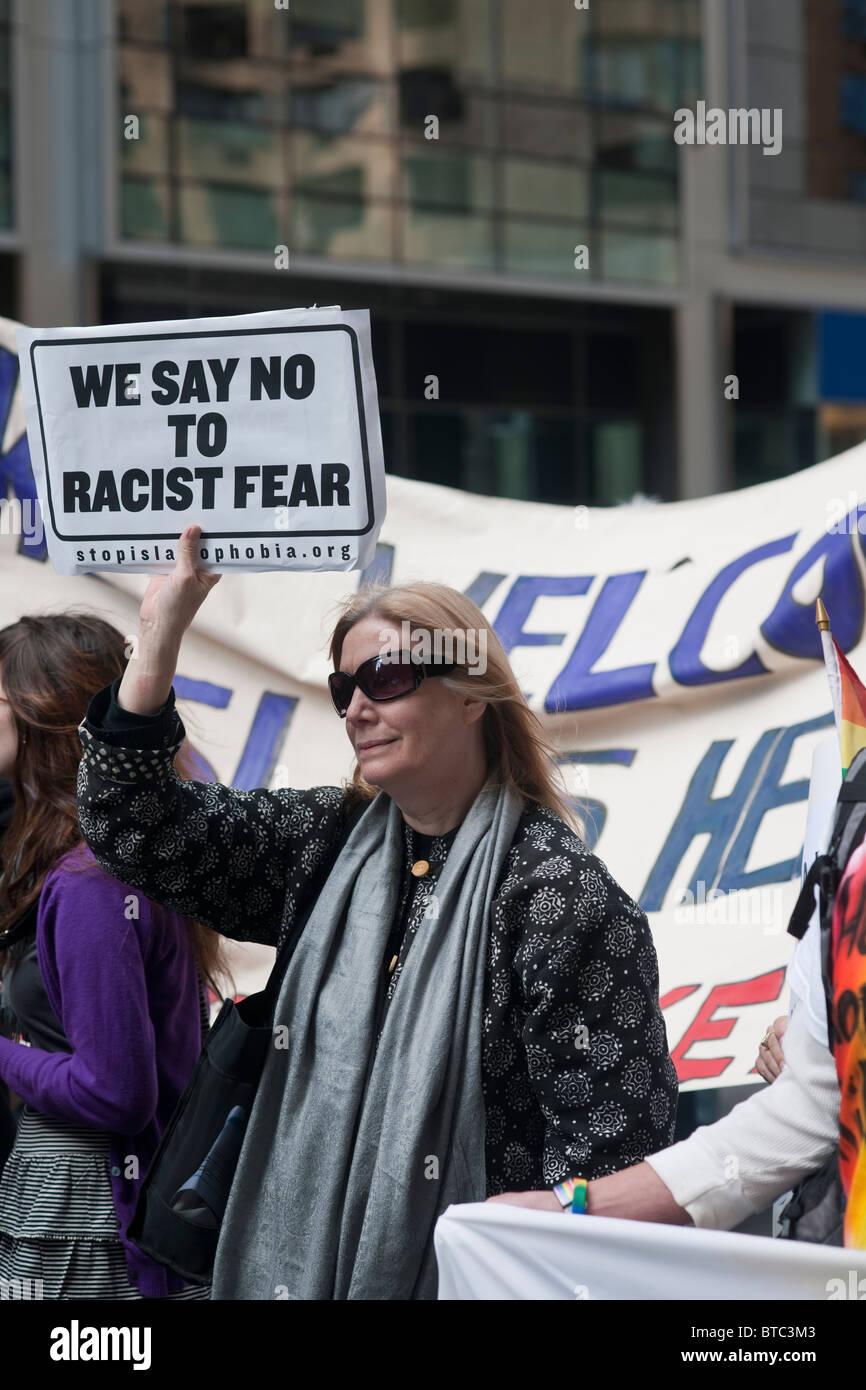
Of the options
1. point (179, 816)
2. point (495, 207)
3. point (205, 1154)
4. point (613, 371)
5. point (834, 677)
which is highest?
point (495, 207)

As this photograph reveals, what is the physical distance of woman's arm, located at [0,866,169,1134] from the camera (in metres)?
2.48

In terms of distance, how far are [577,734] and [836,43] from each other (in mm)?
15698

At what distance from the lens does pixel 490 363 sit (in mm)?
16672

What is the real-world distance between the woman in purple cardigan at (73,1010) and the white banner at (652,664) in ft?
3.33

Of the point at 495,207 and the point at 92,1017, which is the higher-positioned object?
the point at 495,207

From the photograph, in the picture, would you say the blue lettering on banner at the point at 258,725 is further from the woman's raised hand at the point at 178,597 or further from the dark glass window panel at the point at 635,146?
the dark glass window panel at the point at 635,146

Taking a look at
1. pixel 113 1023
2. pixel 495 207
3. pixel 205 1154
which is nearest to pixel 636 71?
pixel 495 207

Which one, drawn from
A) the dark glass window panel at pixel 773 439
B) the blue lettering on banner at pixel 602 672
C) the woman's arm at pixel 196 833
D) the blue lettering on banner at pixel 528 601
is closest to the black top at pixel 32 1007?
the woman's arm at pixel 196 833

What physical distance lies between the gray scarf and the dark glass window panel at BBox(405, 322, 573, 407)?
46.8ft

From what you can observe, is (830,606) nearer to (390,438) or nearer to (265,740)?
(265,740)

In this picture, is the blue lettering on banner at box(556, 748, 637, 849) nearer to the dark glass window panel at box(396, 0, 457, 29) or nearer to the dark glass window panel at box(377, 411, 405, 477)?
the dark glass window panel at box(377, 411, 405, 477)

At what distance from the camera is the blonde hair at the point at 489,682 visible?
7.64ft

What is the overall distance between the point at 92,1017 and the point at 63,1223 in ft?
1.09

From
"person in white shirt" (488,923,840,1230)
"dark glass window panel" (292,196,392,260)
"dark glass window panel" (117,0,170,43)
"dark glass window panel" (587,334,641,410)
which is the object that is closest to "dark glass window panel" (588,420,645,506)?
"dark glass window panel" (587,334,641,410)
